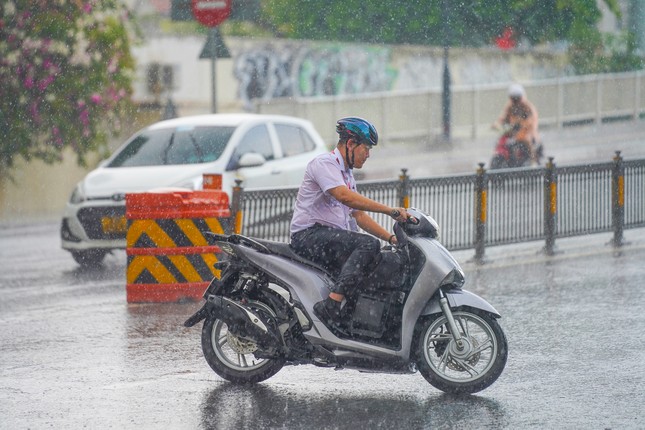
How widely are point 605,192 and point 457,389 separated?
29.6 ft

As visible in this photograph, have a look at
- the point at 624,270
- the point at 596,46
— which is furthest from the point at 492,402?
the point at 596,46

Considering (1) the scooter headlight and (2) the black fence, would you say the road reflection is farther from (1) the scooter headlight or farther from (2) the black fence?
(2) the black fence

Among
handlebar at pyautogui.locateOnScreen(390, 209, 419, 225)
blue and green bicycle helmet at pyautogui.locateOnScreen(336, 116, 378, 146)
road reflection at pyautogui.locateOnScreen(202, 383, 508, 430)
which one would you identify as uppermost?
blue and green bicycle helmet at pyautogui.locateOnScreen(336, 116, 378, 146)

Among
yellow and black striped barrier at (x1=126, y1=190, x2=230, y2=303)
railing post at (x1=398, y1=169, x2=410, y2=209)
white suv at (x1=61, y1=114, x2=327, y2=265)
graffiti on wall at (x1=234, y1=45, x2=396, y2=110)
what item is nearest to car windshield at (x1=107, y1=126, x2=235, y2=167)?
white suv at (x1=61, y1=114, x2=327, y2=265)

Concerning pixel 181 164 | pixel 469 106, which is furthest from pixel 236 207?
pixel 469 106

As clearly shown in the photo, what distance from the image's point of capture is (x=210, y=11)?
829 inches

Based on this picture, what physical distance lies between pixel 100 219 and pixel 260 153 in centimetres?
234

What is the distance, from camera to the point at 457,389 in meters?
8.26

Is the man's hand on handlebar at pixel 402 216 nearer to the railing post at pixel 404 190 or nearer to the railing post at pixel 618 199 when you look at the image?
the railing post at pixel 404 190

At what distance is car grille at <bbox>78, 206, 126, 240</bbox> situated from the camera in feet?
49.1

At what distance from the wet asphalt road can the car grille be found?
125 centimetres

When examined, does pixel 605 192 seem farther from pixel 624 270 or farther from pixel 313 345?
pixel 313 345

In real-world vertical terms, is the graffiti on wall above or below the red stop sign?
below

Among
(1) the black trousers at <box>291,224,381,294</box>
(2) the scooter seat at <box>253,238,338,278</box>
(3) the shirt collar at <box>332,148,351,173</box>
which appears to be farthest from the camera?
(3) the shirt collar at <box>332,148,351,173</box>
